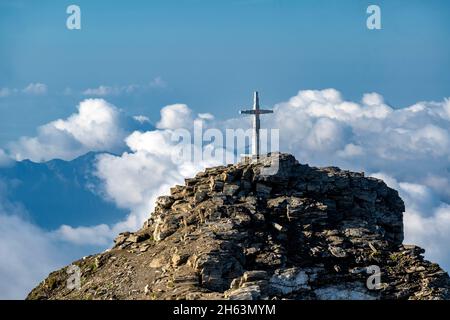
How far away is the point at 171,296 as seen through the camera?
209ft

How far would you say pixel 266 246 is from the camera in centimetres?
6962

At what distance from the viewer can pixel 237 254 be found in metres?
67.4

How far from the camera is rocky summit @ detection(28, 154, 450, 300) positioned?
66.0 meters

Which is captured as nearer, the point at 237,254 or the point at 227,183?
the point at 237,254

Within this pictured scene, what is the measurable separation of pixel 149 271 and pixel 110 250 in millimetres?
9533

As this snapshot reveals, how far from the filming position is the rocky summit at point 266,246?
217ft

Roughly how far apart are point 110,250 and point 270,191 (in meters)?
15.9
